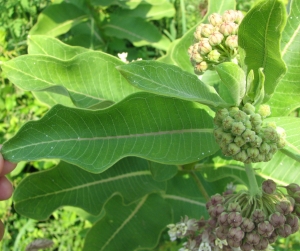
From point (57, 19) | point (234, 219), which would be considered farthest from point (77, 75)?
point (57, 19)

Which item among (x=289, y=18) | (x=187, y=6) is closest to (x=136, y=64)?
(x=289, y=18)

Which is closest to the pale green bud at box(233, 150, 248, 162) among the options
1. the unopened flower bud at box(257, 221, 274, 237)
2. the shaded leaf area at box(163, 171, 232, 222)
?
the unopened flower bud at box(257, 221, 274, 237)

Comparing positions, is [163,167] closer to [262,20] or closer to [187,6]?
[262,20]

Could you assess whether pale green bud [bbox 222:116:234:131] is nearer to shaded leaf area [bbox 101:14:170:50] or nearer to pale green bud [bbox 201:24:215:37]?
pale green bud [bbox 201:24:215:37]

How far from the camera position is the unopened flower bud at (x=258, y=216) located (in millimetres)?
1206

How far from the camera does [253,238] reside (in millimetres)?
1216

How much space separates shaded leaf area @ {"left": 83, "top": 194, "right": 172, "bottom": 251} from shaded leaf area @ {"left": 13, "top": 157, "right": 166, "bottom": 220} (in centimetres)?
17

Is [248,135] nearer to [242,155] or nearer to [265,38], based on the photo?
[242,155]

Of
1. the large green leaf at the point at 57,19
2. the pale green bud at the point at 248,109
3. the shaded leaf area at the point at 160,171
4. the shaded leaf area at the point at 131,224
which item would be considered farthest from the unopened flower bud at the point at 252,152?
the large green leaf at the point at 57,19

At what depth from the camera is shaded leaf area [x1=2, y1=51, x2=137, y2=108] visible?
147 centimetres

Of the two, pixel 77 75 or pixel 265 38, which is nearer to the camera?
pixel 265 38

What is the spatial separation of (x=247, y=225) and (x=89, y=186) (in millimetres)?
945

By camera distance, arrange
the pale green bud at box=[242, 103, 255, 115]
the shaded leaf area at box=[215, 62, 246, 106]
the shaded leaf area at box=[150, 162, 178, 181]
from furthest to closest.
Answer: the shaded leaf area at box=[150, 162, 178, 181] < the pale green bud at box=[242, 103, 255, 115] < the shaded leaf area at box=[215, 62, 246, 106]

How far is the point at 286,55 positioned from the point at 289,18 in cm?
13
